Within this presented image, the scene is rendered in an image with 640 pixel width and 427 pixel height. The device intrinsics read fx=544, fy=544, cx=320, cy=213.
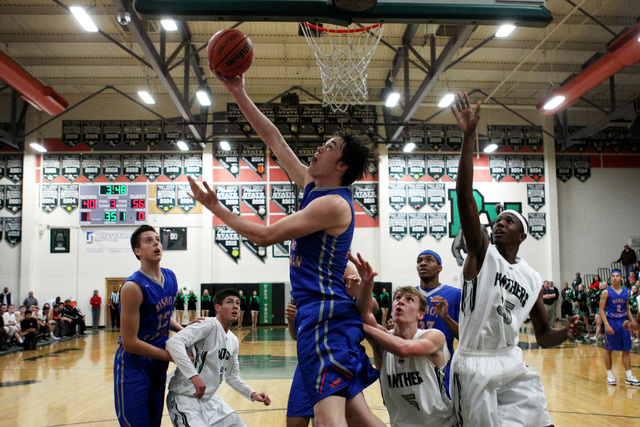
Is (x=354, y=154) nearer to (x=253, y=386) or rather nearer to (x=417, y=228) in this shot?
(x=253, y=386)

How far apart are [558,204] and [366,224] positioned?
754cm

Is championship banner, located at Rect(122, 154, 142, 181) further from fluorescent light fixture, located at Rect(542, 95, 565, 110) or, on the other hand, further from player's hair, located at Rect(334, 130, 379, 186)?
player's hair, located at Rect(334, 130, 379, 186)

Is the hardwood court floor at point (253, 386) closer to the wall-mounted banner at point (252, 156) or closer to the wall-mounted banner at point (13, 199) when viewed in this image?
the wall-mounted banner at point (13, 199)

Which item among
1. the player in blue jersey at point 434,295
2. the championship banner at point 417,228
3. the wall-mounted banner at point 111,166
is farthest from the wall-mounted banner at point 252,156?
the player in blue jersey at point 434,295

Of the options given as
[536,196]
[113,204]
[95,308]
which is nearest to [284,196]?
[113,204]

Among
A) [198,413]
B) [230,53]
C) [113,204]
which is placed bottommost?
[198,413]

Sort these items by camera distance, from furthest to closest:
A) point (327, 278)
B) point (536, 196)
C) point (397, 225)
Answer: point (536, 196) < point (397, 225) < point (327, 278)

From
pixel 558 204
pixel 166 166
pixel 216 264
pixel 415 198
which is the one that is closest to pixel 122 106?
pixel 166 166

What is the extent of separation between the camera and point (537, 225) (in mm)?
20578

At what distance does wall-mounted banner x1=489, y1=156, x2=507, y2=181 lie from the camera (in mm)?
20812

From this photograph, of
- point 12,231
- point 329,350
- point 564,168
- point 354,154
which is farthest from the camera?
point 564,168

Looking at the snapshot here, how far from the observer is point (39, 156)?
2036cm

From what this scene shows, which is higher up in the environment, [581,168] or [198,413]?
[581,168]

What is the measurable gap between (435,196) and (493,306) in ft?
58.6
